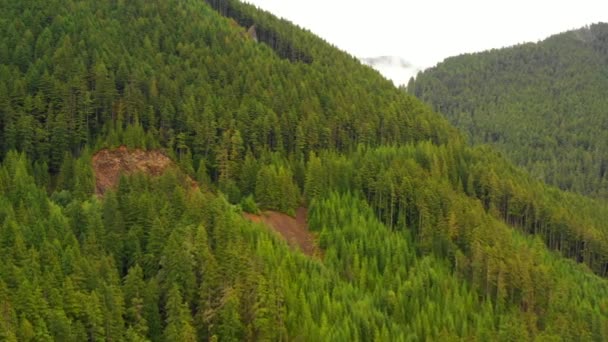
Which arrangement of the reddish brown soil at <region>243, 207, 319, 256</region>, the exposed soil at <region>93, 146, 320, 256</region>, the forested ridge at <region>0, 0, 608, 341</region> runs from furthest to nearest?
the reddish brown soil at <region>243, 207, 319, 256</region> → the exposed soil at <region>93, 146, 320, 256</region> → the forested ridge at <region>0, 0, 608, 341</region>

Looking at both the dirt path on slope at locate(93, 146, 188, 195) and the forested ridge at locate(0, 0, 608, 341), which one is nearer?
the forested ridge at locate(0, 0, 608, 341)

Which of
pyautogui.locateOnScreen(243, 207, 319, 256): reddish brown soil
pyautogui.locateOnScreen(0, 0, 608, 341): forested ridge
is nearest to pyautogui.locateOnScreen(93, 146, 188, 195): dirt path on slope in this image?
pyautogui.locateOnScreen(0, 0, 608, 341): forested ridge

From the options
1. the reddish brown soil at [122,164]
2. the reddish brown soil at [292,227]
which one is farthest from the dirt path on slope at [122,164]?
the reddish brown soil at [292,227]

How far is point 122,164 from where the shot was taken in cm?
12075

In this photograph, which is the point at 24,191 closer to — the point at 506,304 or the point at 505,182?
the point at 506,304

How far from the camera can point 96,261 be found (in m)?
88.4

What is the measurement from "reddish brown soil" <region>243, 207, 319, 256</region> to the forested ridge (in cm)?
220

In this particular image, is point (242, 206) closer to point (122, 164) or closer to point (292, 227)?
point (292, 227)

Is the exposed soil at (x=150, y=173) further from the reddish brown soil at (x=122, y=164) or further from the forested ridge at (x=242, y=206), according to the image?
the forested ridge at (x=242, y=206)

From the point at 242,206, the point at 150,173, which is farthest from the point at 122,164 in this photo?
the point at 242,206

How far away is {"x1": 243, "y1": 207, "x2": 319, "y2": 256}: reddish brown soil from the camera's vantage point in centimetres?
11838

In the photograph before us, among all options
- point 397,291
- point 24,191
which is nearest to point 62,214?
point 24,191

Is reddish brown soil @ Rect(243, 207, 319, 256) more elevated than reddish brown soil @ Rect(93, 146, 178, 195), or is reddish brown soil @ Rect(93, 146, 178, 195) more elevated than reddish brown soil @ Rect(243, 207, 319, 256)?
reddish brown soil @ Rect(93, 146, 178, 195)

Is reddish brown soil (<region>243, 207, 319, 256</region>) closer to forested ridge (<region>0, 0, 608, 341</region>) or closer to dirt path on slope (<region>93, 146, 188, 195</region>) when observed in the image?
forested ridge (<region>0, 0, 608, 341</region>)
